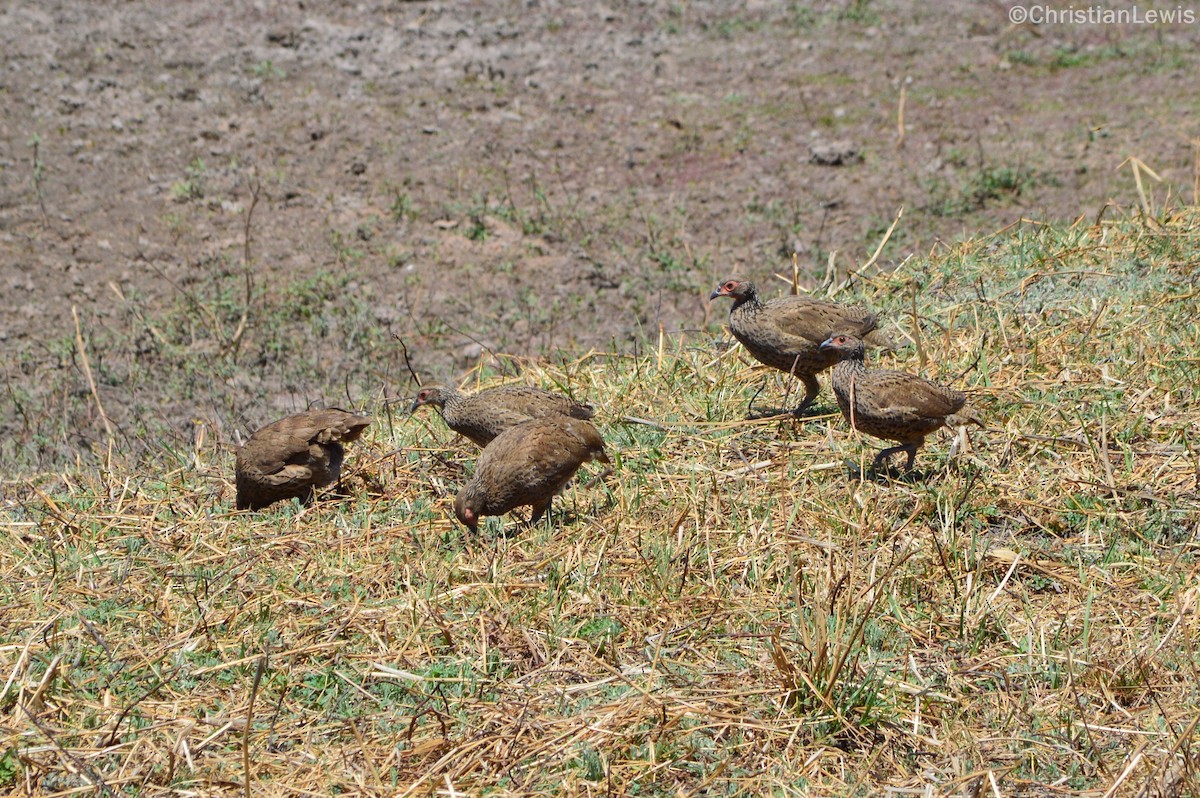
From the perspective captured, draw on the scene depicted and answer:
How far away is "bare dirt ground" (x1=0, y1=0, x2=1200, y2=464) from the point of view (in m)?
9.87

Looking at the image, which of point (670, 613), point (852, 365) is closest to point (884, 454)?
point (852, 365)

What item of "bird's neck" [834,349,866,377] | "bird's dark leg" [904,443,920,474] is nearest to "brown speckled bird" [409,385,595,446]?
"bird's neck" [834,349,866,377]

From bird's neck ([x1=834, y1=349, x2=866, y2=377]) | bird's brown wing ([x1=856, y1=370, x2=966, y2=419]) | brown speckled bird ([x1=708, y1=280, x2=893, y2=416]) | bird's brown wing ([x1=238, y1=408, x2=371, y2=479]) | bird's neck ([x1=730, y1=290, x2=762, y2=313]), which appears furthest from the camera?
bird's neck ([x1=730, y1=290, x2=762, y2=313])

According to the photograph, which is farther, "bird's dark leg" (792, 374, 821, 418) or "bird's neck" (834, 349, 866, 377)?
"bird's dark leg" (792, 374, 821, 418)

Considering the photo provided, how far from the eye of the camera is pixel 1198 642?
512cm

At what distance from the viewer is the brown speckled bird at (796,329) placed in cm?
727

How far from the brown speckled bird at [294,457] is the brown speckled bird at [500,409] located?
0.54 meters

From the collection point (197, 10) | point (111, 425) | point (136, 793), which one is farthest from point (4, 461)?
point (197, 10)

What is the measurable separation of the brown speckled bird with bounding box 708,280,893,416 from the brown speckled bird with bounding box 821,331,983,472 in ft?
1.80

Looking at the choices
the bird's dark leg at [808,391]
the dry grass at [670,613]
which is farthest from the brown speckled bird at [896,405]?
the bird's dark leg at [808,391]

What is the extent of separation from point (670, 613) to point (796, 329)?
2.43 meters

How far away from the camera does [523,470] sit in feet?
19.9

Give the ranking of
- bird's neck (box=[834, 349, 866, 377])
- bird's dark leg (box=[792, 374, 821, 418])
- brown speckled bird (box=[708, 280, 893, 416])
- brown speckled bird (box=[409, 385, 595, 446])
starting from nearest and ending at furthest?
bird's neck (box=[834, 349, 866, 377]) → brown speckled bird (box=[409, 385, 595, 446]) → brown speckled bird (box=[708, 280, 893, 416]) → bird's dark leg (box=[792, 374, 821, 418])

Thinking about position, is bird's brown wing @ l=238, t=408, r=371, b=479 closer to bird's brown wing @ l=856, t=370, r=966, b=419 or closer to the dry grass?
the dry grass
